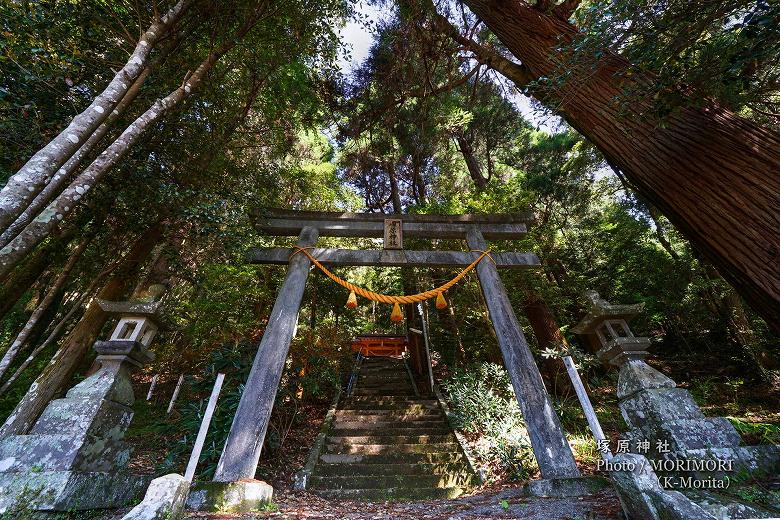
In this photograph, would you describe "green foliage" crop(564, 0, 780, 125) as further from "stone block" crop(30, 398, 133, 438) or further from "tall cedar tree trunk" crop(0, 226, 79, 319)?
"tall cedar tree trunk" crop(0, 226, 79, 319)

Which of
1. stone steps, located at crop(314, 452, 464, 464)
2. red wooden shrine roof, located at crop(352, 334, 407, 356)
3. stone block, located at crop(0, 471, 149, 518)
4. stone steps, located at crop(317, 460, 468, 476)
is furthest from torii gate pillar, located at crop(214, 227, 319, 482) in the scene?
red wooden shrine roof, located at crop(352, 334, 407, 356)

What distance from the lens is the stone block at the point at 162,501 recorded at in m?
1.72

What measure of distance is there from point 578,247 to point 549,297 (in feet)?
11.4

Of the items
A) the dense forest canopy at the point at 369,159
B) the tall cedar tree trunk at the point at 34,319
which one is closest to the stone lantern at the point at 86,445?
the dense forest canopy at the point at 369,159

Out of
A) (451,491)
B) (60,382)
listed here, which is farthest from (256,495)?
(60,382)

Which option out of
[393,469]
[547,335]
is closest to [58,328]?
[393,469]

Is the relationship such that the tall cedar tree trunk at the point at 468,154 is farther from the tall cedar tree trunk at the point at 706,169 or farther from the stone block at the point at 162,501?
the stone block at the point at 162,501

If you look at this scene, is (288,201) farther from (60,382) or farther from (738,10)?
(738,10)

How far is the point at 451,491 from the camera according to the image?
4105mm

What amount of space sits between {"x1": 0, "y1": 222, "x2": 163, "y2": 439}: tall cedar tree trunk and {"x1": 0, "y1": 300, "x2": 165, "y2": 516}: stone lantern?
123 cm

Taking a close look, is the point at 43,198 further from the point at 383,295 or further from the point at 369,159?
the point at 369,159

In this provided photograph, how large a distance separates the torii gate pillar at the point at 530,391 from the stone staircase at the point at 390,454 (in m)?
1.37

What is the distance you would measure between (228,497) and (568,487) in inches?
130

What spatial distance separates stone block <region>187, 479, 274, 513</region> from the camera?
294cm
